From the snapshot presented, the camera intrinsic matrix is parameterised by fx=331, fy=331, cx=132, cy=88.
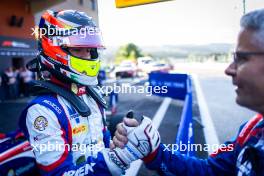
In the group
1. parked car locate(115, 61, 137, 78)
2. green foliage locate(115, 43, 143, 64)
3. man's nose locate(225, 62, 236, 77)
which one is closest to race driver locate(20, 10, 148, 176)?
man's nose locate(225, 62, 236, 77)

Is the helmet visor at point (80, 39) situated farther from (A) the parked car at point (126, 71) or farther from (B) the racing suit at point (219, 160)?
(A) the parked car at point (126, 71)

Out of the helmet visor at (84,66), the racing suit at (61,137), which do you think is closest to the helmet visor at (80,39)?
the helmet visor at (84,66)

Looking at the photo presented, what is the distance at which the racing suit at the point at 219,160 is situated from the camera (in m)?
1.72

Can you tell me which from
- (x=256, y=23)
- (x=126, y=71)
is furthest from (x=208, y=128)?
(x=126, y=71)

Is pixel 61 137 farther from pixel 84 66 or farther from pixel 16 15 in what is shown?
pixel 16 15

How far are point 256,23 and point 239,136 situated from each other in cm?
65

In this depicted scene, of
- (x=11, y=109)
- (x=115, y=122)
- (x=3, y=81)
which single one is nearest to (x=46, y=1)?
(x=3, y=81)

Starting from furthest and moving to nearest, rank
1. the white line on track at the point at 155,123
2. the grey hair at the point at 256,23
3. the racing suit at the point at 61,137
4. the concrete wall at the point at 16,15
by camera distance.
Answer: the concrete wall at the point at 16,15 → the white line on track at the point at 155,123 → the racing suit at the point at 61,137 → the grey hair at the point at 256,23

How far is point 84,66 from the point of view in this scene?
236cm

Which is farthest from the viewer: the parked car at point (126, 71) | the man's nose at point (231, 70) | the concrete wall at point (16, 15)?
the parked car at point (126, 71)

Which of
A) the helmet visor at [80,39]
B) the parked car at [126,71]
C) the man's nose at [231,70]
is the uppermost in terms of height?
the helmet visor at [80,39]

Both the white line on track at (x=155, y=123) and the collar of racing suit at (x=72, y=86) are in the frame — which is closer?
the collar of racing suit at (x=72, y=86)

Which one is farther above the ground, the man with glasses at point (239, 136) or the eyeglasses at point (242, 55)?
the eyeglasses at point (242, 55)

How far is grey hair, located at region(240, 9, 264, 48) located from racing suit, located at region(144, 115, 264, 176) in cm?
45
